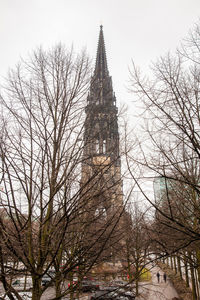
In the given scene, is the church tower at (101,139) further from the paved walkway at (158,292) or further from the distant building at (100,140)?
the paved walkway at (158,292)

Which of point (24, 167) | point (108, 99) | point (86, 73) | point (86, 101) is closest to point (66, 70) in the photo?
point (86, 73)

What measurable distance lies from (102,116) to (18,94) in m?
1.56

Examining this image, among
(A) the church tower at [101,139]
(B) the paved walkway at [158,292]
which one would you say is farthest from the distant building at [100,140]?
(B) the paved walkway at [158,292]

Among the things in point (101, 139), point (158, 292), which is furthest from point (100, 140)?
point (158, 292)

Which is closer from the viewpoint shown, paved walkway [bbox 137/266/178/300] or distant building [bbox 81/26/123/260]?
distant building [bbox 81/26/123/260]

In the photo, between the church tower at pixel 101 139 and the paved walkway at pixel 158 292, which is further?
the paved walkway at pixel 158 292

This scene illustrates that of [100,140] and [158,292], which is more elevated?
[100,140]

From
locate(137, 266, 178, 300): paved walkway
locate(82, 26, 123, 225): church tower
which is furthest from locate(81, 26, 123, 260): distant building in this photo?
locate(137, 266, 178, 300): paved walkway

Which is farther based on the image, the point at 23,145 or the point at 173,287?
the point at 173,287

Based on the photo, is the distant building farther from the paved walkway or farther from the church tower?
the paved walkway

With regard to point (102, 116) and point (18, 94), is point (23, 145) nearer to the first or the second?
point (18, 94)

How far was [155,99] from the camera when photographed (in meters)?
3.41

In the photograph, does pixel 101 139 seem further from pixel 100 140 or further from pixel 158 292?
pixel 158 292

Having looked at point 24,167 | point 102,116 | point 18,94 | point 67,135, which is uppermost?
point 18,94
